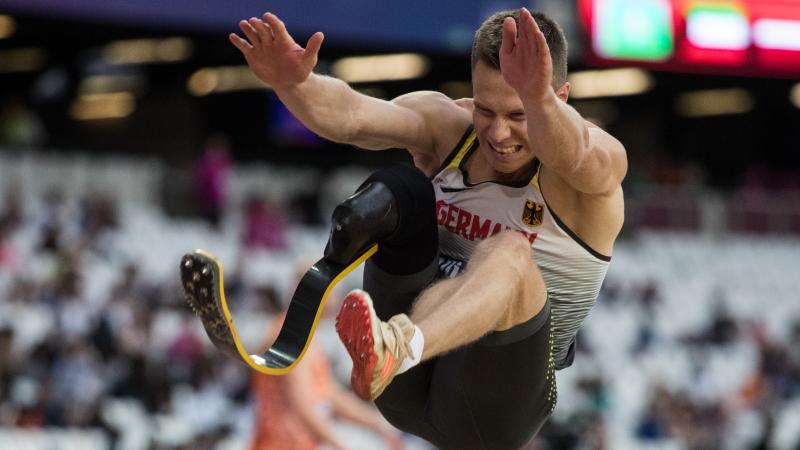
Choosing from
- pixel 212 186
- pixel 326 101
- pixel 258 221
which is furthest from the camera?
pixel 212 186

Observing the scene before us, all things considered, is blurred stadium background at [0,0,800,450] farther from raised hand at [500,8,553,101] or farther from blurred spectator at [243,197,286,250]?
raised hand at [500,8,553,101]

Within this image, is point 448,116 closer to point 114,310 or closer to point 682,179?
point 114,310

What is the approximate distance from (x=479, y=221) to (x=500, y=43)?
0.68 metres

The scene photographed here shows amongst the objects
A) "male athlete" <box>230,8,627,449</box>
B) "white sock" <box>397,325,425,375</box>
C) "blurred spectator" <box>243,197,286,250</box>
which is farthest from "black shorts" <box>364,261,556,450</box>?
"blurred spectator" <box>243,197,286,250</box>

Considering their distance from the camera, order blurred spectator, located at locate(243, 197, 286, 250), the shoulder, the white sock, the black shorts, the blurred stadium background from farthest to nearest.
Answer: blurred spectator, located at locate(243, 197, 286, 250) < the blurred stadium background < the shoulder < the black shorts < the white sock

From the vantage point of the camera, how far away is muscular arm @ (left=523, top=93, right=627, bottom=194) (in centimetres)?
393

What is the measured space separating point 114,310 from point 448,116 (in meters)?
6.19

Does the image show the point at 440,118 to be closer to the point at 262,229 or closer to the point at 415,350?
the point at 415,350

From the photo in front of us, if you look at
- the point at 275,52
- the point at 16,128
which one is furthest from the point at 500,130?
the point at 16,128

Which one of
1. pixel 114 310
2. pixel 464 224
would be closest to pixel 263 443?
pixel 464 224

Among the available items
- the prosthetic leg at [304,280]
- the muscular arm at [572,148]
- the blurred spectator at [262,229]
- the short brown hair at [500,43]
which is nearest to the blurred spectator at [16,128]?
the blurred spectator at [262,229]

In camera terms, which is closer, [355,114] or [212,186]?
[355,114]

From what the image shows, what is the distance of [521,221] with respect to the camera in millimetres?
4465

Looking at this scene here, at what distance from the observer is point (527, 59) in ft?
12.8
